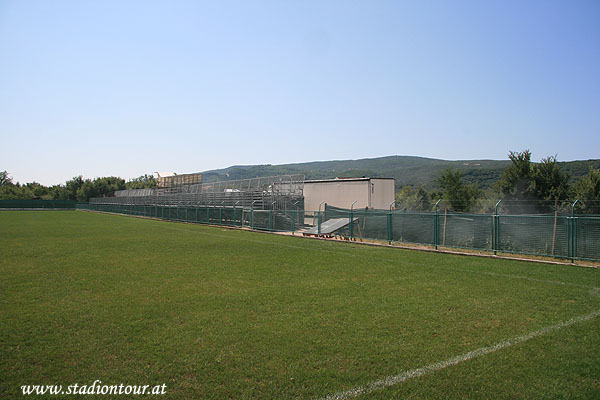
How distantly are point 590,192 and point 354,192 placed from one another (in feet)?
56.3

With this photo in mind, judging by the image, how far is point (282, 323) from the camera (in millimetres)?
6516

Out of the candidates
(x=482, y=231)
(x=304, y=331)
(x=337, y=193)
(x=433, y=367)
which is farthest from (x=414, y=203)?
(x=433, y=367)

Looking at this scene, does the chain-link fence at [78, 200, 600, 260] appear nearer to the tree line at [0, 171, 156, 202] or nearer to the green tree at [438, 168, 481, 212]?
the green tree at [438, 168, 481, 212]

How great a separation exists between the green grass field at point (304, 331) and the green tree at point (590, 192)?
1342 centimetres

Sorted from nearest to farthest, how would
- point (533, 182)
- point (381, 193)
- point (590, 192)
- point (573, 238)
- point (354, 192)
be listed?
point (573, 238) → point (590, 192) → point (533, 182) → point (354, 192) → point (381, 193)

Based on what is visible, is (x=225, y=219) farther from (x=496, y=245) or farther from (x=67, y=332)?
(x=67, y=332)

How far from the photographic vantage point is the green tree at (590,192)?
2244cm

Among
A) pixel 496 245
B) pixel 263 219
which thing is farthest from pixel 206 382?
pixel 263 219

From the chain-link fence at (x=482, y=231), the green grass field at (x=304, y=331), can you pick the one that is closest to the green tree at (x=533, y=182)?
the chain-link fence at (x=482, y=231)

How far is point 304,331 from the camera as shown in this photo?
20.1ft

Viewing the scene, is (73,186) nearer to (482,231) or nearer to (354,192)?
(354,192)

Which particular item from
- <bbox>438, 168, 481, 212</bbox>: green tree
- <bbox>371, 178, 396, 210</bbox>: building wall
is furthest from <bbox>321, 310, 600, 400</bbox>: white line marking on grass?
<bbox>438, 168, 481, 212</bbox>: green tree

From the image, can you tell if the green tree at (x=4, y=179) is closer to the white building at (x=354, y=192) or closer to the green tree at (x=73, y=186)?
the green tree at (x=73, y=186)

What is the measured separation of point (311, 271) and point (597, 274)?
774 cm
